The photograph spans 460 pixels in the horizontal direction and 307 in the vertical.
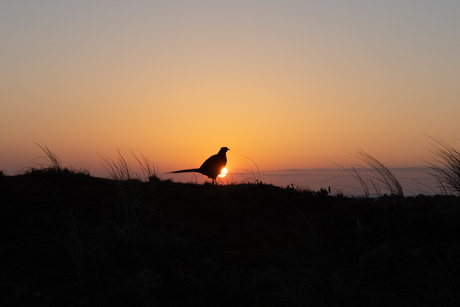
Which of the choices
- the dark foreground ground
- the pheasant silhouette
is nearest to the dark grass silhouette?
the dark foreground ground

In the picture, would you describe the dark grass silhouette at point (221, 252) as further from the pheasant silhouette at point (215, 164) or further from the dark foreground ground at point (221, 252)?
the pheasant silhouette at point (215, 164)

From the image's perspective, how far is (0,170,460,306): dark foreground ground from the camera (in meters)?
4.96

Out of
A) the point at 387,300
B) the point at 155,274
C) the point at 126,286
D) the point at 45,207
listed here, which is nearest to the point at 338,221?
the point at 387,300

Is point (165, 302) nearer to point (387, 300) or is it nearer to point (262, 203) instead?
point (387, 300)

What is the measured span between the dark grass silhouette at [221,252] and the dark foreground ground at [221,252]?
2 cm

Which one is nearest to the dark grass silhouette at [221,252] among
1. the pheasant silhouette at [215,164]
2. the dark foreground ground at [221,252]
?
the dark foreground ground at [221,252]

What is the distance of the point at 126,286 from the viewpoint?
213 inches

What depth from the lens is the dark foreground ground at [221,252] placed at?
4965 mm

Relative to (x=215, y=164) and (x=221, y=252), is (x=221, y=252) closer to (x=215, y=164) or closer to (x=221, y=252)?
(x=221, y=252)

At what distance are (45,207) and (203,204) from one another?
330 centimetres

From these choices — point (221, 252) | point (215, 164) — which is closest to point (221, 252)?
point (221, 252)

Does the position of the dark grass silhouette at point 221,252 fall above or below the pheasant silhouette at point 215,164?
below

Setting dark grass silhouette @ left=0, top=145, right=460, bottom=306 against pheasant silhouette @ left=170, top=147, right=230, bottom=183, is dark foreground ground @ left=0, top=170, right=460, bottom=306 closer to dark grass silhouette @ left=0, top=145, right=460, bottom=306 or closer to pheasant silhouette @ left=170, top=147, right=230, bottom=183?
dark grass silhouette @ left=0, top=145, right=460, bottom=306

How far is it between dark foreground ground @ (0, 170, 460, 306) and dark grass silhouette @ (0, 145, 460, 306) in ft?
0.06
